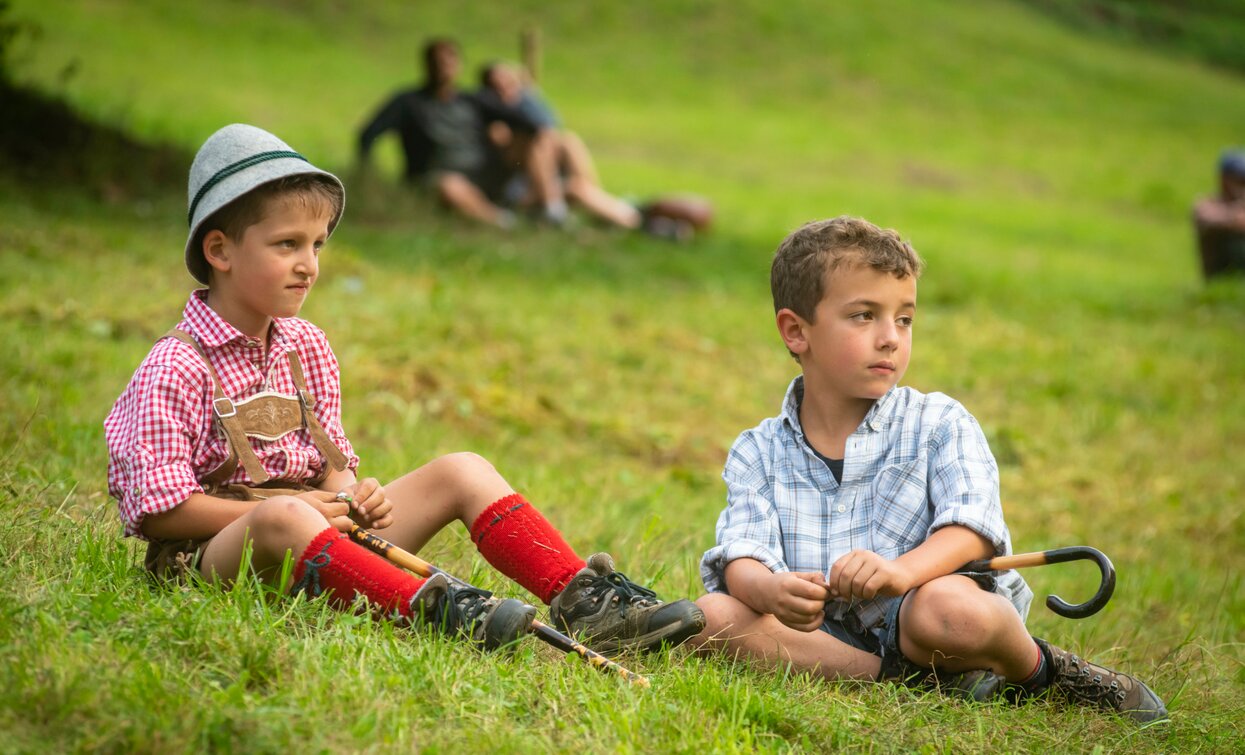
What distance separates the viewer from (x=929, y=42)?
39.1 meters

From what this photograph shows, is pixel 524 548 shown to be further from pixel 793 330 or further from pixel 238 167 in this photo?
pixel 238 167

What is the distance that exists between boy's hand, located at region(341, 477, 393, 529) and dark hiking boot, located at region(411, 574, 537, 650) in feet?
0.90

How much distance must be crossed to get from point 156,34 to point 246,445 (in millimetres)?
27669

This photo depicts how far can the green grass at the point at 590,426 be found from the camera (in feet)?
8.60

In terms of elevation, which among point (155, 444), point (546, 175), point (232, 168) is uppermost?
A: point (546, 175)

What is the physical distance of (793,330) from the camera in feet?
11.6

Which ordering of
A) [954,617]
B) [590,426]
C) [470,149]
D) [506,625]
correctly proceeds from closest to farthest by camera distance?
[506,625]
[954,617]
[590,426]
[470,149]

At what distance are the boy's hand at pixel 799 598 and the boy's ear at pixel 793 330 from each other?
0.65 metres

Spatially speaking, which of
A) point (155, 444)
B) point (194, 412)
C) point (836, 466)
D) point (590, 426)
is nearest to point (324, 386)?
point (194, 412)

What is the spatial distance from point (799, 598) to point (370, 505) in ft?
3.51

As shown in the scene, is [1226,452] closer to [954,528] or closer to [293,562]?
[954,528]

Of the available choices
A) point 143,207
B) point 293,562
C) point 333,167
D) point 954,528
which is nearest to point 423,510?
point 293,562

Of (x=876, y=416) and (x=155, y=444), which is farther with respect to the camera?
(x=876, y=416)

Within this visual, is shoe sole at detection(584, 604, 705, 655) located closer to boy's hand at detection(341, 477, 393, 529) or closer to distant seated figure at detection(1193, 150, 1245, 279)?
boy's hand at detection(341, 477, 393, 529)
